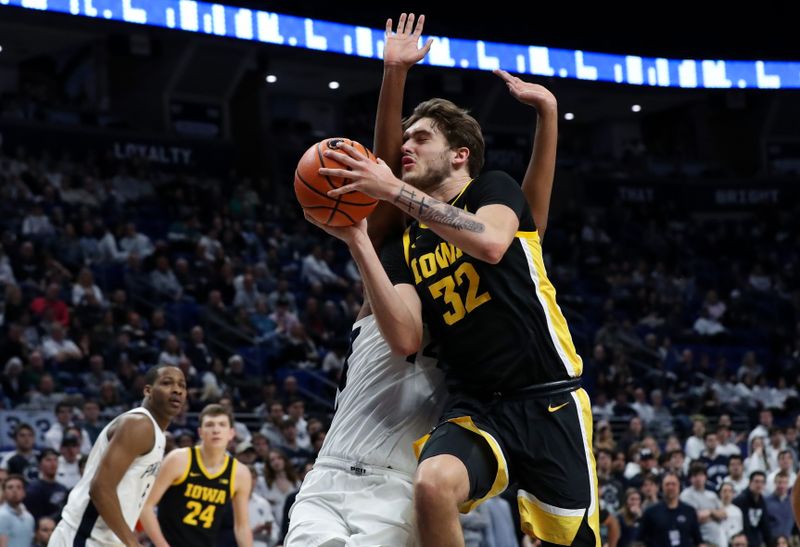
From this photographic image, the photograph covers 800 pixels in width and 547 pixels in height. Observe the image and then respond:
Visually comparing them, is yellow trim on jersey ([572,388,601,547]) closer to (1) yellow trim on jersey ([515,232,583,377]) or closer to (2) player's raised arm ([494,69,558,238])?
(1) yellow trim on jersey ([515,232,583,377])

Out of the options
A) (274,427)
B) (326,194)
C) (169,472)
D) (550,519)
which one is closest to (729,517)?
(274,427)

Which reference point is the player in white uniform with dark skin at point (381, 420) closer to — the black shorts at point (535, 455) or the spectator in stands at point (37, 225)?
the black shorts at point (535, 455)

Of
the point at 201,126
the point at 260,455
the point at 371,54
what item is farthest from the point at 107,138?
the point at 260,455

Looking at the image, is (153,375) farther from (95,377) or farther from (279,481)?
(95,377)

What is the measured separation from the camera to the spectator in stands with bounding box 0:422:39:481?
10.4 m

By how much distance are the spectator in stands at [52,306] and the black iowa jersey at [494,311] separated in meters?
10.7

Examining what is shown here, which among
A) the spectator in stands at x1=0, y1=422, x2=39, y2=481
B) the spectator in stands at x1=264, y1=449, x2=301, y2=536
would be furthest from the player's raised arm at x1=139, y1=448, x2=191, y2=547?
the spectator in stands at x1=264, y1=449, x2=301, y2=536

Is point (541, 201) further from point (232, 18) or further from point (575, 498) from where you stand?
point (232, 18)

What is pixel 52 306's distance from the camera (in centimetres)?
1410

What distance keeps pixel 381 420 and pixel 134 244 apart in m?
13.3

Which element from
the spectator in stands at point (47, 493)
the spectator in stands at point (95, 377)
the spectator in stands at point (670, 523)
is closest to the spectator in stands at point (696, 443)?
the spectator in stands at point (670, 523)

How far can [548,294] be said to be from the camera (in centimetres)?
418

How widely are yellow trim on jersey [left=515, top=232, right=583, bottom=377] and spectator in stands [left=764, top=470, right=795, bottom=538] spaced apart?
9.37 metres

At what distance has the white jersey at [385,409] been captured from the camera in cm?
411
